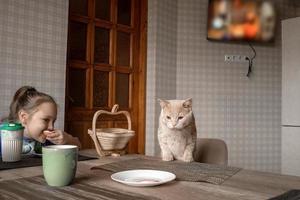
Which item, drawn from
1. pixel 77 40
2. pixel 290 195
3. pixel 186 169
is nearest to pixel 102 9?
pixel 77 40

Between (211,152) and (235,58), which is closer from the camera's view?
(211,152)

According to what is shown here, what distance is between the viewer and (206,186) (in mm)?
801

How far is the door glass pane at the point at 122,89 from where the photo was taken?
8.52 ft

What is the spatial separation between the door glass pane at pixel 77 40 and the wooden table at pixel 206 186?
4.70 ft

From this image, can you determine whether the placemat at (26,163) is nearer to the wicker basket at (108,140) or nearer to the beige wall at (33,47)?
the wicker basket at (108,140)

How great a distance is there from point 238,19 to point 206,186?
246 cm

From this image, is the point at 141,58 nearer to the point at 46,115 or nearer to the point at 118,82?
the point at 118,82

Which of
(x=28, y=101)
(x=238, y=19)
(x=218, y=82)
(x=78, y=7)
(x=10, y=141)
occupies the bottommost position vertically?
(x=10, y=141)

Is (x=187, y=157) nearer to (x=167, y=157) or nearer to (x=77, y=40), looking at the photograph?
(x=167, y=157)

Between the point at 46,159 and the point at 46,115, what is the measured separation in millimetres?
582

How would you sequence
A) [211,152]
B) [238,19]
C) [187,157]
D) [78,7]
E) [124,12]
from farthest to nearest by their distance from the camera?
[238,19] < [124,12] < [78,7] < [211,152] < [187,157]

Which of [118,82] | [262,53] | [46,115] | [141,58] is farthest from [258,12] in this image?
[46,115]

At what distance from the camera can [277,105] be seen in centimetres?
312

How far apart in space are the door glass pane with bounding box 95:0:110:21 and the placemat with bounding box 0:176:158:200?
1.88 meters
